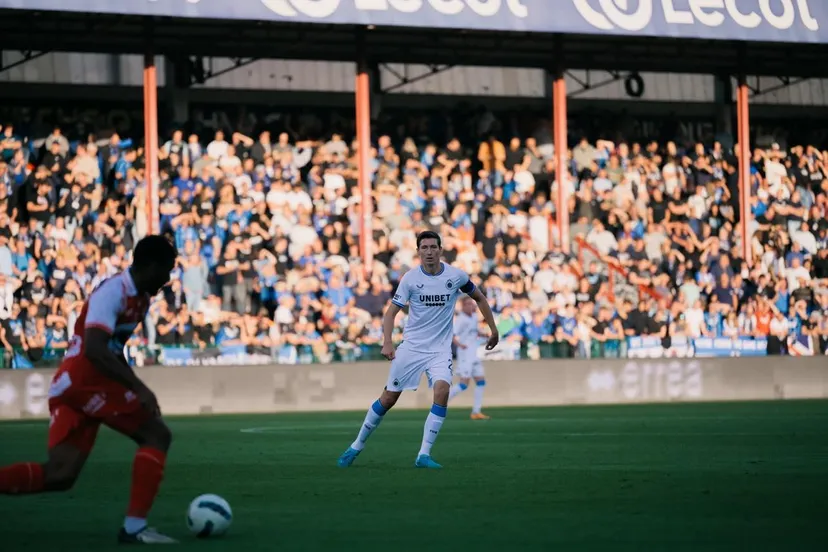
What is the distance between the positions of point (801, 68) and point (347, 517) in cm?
3152

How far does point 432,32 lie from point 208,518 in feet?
81.3

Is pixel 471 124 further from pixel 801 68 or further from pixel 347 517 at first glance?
pixel 347 517

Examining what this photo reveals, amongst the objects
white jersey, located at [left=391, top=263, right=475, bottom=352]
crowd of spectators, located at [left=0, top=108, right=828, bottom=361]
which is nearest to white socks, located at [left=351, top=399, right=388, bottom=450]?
white jersey, located at [left=391, top=263, right=475, bottom=352]

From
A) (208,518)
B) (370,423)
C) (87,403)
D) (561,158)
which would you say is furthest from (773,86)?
(87,403)

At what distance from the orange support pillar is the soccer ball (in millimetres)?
22652

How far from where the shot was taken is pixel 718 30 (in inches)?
1273

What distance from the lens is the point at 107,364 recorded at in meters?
8.73

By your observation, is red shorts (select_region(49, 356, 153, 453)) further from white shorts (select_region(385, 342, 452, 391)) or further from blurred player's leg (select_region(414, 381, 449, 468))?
white shorts (select_region(385, 342, 452, 391))

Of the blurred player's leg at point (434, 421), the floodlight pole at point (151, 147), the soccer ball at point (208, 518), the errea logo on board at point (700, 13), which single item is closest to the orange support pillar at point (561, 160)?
the errea logo on board at point (700, 13)

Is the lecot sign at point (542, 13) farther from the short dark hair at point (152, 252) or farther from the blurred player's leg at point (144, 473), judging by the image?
the blurred player's leg at point (144, 473)

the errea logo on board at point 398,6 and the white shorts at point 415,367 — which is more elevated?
the errea logo on board at point 398,6

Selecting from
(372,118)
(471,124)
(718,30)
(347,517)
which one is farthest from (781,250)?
(347,517)

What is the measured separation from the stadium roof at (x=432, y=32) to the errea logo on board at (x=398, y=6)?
0.03 meters

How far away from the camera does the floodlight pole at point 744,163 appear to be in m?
34.1
